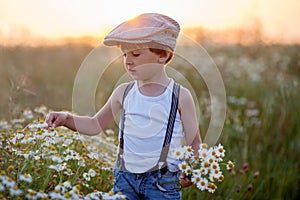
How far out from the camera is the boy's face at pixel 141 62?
2223 mm

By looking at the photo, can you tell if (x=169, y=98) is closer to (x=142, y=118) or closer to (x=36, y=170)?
(x=142, y=118)

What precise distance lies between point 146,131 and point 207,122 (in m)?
2.92

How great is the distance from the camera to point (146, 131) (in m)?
2.26

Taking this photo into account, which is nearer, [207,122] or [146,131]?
[146,131]

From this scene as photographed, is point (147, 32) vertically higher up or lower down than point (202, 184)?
higher up

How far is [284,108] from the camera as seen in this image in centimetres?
490

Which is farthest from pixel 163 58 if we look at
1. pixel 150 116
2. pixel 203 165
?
pixel 203 165

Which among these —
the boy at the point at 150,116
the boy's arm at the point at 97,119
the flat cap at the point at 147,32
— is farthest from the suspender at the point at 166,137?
the flat cap at the point at 147,32

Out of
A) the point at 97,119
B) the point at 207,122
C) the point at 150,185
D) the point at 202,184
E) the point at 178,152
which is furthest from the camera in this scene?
the point at 207,122

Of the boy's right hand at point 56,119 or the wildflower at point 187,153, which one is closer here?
the wildflower at point 187,153

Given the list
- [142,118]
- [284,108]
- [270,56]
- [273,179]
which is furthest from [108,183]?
[270,56]

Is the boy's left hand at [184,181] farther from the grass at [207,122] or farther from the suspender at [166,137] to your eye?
the grass at [207,122]

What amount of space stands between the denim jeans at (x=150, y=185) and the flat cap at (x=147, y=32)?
0.63 metres

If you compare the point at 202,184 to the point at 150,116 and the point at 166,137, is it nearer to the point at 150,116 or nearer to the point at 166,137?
the point at 166,137
